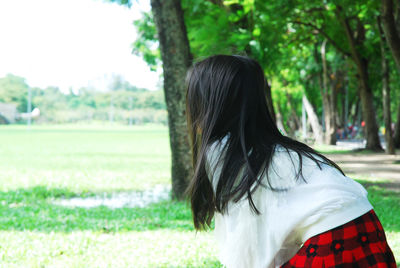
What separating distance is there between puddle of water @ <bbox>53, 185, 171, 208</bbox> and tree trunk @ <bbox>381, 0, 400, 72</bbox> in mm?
6250

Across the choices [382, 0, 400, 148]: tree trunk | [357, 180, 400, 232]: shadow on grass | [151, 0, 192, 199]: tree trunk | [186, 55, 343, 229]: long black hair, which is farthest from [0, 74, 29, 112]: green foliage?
[186, 55, 343, 229]: long black hair

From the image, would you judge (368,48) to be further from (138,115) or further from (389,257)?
(138,115)

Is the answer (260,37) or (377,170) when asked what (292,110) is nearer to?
(377,170)

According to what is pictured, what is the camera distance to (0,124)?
81875mm

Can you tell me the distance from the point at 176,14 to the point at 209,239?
11.9 feet

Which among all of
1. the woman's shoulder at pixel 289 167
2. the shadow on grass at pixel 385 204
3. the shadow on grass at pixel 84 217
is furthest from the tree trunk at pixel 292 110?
the woman's shoulder at pixel 289 167

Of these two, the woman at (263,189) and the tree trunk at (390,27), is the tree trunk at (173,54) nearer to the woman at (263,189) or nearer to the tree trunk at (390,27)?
the woman at (263,189)

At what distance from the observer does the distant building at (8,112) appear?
83.6 metres

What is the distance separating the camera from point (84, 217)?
6512 mm

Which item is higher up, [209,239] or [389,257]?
[389,257]

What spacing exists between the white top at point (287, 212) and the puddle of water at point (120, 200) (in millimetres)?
5815

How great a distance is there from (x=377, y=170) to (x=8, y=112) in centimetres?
8146

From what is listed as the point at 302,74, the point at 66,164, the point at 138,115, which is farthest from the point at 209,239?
the point at 138,115

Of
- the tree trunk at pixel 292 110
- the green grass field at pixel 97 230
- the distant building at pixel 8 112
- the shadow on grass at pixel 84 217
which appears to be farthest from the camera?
the distant building at pixel 8 112
